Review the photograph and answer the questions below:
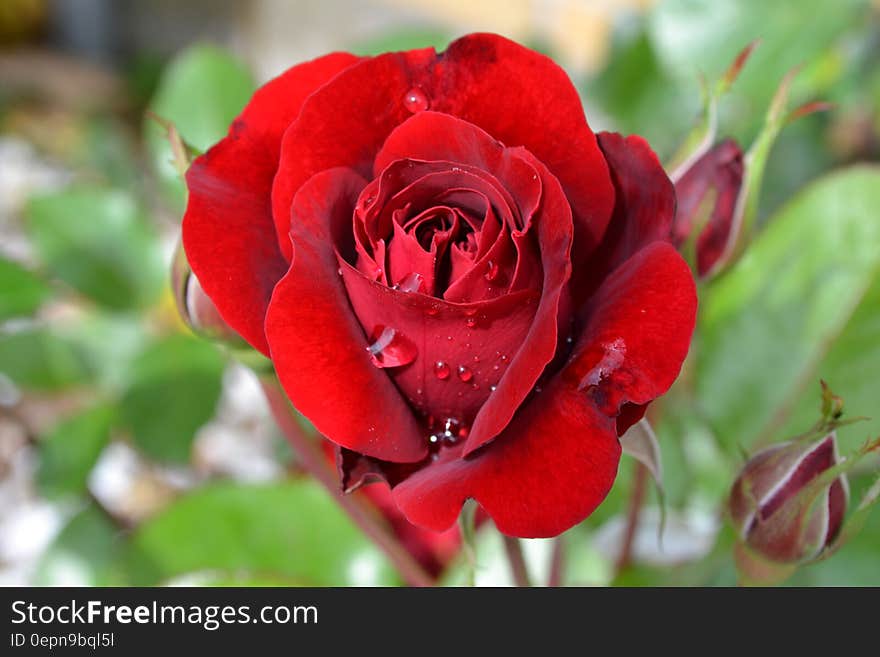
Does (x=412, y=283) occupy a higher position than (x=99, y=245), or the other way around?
(x=412, y=283)

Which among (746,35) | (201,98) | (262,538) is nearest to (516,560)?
(262,538)

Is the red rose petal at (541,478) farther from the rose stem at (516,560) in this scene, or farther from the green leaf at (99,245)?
the green leaf at (99,245)

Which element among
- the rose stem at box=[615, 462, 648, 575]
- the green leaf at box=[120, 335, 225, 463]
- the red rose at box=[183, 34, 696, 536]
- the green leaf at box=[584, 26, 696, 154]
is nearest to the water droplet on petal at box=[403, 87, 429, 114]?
the red rose at box=[183, 34, 696, 536]

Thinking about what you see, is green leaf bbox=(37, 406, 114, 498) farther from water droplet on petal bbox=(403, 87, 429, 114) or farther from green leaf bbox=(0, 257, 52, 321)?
water droplet on petal bbox=(403, 87, 429, 114)

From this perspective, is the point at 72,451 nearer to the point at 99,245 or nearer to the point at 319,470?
the point at 99,245

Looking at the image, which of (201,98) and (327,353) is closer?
(327,353)

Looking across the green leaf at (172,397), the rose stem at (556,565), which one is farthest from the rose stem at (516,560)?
the green leaf at (172,397)
